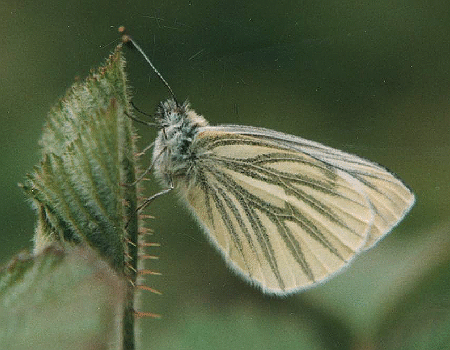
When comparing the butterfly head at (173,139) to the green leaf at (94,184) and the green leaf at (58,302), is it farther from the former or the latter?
the green leaf at (58,302)

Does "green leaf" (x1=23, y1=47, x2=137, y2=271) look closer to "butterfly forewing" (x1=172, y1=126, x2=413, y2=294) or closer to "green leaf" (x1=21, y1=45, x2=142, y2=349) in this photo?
"green leaf" (x1=21, y1=45, x2=142, y2=349)

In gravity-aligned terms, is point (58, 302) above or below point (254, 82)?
below

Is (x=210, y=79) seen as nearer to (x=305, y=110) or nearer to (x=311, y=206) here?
(x=305, y=110)

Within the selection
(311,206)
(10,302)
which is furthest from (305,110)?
(10,302)

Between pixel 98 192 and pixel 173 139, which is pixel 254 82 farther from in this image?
pixel 98 192

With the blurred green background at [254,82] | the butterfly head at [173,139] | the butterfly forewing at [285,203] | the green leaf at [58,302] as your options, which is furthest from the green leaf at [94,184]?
the blurred green background at [254,82]

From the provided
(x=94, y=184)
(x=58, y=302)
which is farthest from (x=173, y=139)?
(x=58, y=302)

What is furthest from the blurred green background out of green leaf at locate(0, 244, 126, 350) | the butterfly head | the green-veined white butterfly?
green leaf at locate(0, 244, 126, 350)
